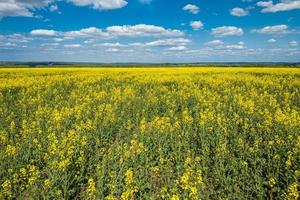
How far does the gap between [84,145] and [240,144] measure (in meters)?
4.34

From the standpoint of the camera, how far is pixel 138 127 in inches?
454

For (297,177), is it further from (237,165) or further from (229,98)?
(229,98)

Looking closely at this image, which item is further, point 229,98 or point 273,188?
point 229,98

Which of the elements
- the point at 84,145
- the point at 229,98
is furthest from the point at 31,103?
the point at 229,98

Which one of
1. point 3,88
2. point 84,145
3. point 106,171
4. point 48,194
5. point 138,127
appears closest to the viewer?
point 48,194

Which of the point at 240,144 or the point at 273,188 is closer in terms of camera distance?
the point at 273,188

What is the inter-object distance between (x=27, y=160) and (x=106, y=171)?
7.74ft

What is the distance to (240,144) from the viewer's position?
783 centimetres

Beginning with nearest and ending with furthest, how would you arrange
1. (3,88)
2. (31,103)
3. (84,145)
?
(84,145), (31,103), (3,88)

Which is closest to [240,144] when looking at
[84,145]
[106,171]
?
[106,171]

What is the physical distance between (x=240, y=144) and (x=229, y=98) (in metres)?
7.79

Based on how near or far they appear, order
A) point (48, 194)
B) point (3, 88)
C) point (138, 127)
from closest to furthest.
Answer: point (48, 194), point (138, 127), point (3, 88)

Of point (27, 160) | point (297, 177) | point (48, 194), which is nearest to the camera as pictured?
point (48, 194)

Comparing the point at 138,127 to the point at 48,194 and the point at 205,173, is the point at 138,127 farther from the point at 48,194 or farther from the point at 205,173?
the point at 48,194
